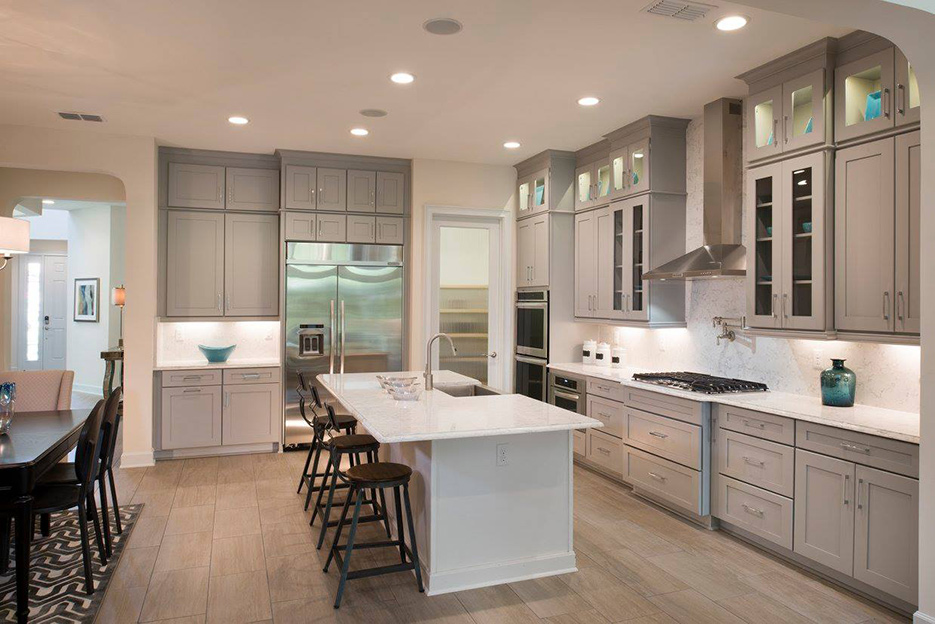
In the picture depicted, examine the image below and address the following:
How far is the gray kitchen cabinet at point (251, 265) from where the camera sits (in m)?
6.27

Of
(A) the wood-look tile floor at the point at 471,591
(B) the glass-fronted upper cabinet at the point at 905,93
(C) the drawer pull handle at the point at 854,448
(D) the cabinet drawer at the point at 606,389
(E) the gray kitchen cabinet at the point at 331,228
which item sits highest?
(B) the glass-fronted upper cabinet at the point at 905,93

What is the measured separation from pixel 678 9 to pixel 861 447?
2.28 m

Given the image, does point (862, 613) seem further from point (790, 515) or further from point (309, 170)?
point (309, 170)

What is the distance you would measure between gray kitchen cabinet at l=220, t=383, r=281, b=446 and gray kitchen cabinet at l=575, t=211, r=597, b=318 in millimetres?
2969

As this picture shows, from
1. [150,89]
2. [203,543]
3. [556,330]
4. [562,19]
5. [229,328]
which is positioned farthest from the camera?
[229,328]

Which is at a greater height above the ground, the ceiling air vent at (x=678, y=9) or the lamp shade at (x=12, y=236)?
the ceiling air vent at (x=678, y=9)

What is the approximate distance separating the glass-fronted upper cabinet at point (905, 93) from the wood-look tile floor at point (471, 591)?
235 cm

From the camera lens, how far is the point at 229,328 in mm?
6531

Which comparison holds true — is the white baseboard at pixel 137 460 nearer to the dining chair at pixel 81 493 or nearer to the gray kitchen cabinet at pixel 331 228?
the dining chair at pixel 81 493

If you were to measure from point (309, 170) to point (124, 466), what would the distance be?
312 cm

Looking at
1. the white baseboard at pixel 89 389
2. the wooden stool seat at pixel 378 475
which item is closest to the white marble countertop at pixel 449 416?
the wooden stool seat at pixel 378 475

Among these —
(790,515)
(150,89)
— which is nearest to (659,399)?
(790,515)

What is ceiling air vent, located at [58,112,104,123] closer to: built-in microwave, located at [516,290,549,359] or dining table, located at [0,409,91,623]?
dining table, located at [0,409,91,623]

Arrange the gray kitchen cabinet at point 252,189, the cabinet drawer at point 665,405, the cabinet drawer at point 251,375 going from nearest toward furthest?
the cabinet drawer at point 665,405 → the cabinet drawer at point 251,375 → the gray kitchen cabinet at point 252,189
